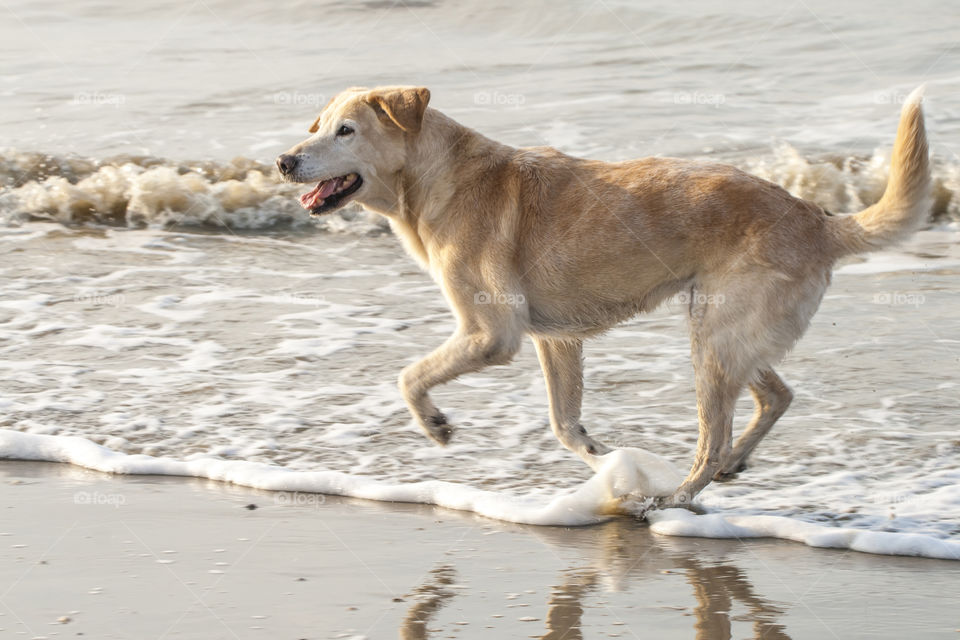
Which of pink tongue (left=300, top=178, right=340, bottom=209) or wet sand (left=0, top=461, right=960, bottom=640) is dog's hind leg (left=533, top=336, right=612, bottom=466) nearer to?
wet sand (left=0, top=461, right=960, bottom=640)

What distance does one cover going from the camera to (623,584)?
4293 millimetres

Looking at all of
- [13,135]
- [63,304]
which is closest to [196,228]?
[63,304]

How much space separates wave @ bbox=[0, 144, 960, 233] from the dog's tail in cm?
664

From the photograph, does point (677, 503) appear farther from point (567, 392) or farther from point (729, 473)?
point (567, 392)

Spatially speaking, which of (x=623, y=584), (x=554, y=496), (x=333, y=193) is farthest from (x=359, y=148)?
(x=623, y=584)

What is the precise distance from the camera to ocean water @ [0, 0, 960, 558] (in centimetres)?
573

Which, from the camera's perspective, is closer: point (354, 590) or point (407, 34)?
point (354, 590)

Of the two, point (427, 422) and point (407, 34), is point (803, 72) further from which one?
point (427, 422)

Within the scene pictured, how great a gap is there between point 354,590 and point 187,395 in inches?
116

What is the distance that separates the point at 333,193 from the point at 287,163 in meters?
0.28

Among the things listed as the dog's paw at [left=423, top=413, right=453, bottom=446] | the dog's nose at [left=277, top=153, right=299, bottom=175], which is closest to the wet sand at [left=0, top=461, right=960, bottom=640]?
the dog's paw at [left=423, top=413, right=453, bottom=446]

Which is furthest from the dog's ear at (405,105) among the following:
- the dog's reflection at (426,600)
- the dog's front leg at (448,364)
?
the dog's reflection at (426,600)

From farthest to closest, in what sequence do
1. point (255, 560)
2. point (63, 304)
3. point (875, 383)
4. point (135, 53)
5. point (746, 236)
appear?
1. point (135, 53)
2. point (63, 304)
3. point (875, 383)
4. point (746, 236)
5. point (255, 560)

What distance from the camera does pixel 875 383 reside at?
6797mm
